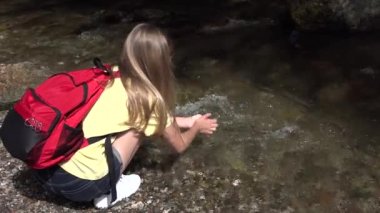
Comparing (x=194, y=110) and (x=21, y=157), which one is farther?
(x=194, y=110)

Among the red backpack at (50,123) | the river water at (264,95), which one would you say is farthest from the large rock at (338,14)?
the red backpack at (50,123)

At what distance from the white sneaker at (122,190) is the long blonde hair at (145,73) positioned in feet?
1.59

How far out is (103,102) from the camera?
3.22 metres

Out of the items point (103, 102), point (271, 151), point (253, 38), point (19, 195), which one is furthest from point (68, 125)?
point (253, 38)

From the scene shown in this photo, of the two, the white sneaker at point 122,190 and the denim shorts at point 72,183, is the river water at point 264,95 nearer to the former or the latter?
the white sneaker at point 122,190

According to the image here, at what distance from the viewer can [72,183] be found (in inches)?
125

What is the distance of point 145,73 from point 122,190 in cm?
82

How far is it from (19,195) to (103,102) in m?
0.94

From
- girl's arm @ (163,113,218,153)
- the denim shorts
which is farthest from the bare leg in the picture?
girl's arm @ (163,113,218,153)

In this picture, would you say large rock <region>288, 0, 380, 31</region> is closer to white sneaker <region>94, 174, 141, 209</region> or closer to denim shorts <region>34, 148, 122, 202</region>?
white sneaker <region>94, 174, 141, 209</region>

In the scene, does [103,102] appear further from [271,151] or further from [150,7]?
[150,7]

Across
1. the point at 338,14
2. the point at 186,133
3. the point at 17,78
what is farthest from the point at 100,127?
the point at 338,14

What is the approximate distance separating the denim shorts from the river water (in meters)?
0.73

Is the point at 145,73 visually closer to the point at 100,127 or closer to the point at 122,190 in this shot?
the point at 100,127
